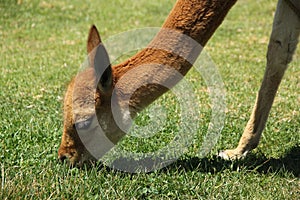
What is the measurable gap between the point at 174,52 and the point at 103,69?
65 centimetres

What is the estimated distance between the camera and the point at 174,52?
4.38 meters

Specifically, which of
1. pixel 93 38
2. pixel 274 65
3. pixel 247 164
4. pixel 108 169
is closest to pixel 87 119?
pixel 108 169

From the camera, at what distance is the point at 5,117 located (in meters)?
5.93

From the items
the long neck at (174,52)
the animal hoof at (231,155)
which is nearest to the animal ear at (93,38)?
the long neck at (174,52)

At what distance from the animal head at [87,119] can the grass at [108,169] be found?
0.54 feet

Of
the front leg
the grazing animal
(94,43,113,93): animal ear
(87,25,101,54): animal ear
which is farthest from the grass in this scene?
(87,25,101,54): animal ear

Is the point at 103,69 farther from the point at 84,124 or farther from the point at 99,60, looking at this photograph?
the point at 84,124

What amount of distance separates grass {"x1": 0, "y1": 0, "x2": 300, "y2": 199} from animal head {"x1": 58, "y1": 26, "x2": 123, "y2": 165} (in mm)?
165

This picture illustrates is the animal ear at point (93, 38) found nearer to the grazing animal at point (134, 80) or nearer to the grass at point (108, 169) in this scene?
the grazing animal at point (134, 80)

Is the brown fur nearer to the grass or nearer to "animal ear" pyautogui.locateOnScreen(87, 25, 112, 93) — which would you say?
"animal ear" pyautogui.locateOnScreen(87, 25, 112, 93)

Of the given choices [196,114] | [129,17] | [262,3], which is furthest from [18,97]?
[262,3]

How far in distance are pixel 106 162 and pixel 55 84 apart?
3.51 meters

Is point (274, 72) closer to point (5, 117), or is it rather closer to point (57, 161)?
point (57, 161)

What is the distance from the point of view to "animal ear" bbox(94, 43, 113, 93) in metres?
3.92
